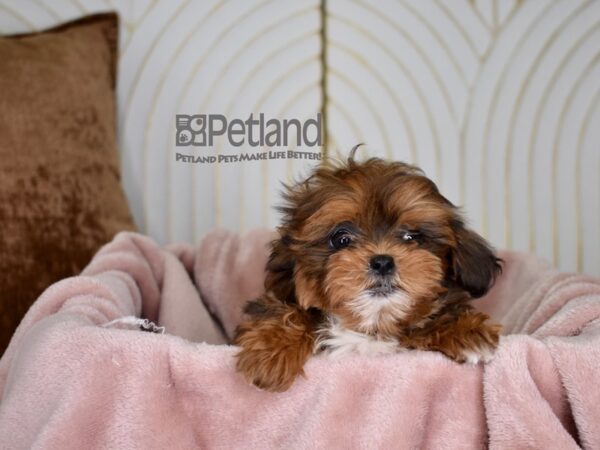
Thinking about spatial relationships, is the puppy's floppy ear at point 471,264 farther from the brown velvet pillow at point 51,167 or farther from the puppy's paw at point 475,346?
the brown velvet pillow at point 51,167

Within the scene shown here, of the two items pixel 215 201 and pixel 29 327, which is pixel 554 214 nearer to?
pixel 215 201

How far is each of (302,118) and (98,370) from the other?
2119mm

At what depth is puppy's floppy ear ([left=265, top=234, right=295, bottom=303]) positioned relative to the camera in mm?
2170

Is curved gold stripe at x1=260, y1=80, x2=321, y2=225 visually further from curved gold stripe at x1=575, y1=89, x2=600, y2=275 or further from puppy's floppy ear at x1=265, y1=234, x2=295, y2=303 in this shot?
puppy's floppy ear at x1=265, y1=234, x2=295, y2=303

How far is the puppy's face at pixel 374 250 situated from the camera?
1.93 m

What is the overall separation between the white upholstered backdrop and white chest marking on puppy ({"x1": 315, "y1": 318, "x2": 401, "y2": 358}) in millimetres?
1687

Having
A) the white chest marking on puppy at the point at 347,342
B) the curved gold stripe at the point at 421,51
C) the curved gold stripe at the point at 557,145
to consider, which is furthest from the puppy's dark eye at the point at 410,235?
the curved gold stripe at the point at 557,145

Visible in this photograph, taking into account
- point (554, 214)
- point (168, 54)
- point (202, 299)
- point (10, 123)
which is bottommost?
point (202, 299)

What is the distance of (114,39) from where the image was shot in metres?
3.53

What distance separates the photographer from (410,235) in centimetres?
208

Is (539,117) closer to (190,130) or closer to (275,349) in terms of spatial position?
(190,130)

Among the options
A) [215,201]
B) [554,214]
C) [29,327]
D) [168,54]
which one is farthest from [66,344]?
[554,214]

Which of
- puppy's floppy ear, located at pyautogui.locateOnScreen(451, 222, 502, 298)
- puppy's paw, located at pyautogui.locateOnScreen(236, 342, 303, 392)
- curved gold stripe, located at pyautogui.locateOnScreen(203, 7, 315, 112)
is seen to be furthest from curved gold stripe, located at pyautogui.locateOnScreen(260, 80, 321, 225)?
puppy's paw, located at pyautogui.locateOnScreen(236, 342, 303, 392)

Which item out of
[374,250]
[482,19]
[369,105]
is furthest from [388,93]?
[374,250]
